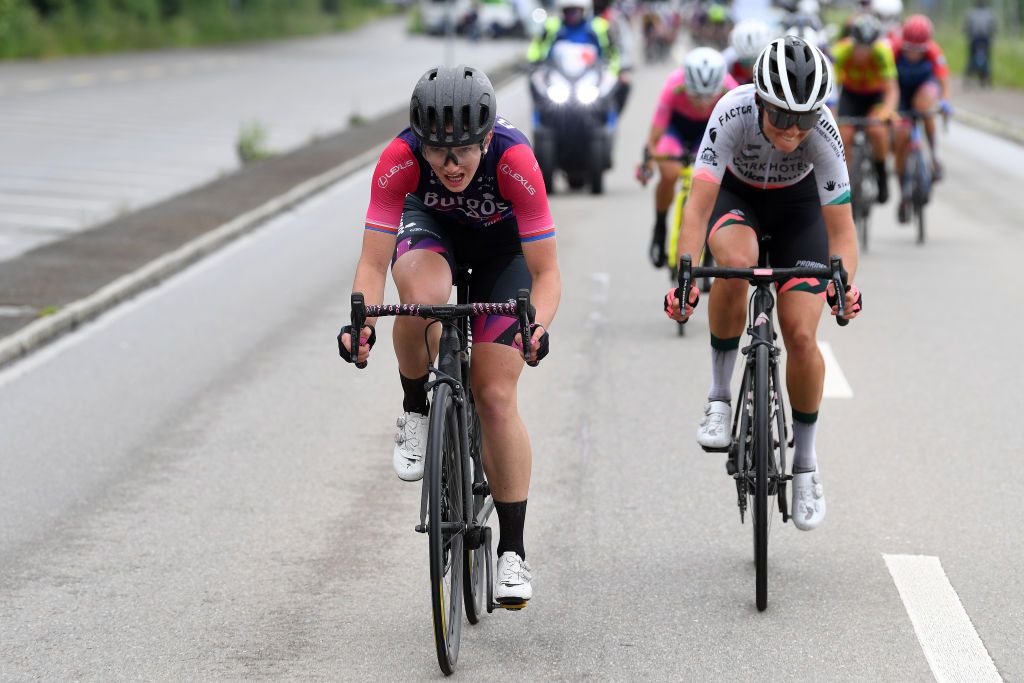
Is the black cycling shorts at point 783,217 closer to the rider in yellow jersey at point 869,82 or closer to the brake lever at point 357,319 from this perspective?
the brake lever at point 357,319

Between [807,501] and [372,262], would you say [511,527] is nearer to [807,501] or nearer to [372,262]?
[372,262]

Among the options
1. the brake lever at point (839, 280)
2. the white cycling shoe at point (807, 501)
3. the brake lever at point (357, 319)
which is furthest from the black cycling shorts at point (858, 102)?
the brake lever at point (357, 319)

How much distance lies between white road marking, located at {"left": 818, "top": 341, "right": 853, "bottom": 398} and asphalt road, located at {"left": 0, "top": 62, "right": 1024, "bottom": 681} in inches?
1.8

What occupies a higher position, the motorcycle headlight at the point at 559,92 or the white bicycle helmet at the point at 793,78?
the white bicycle helmet at the point at 793,78

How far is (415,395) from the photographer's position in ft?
18.2

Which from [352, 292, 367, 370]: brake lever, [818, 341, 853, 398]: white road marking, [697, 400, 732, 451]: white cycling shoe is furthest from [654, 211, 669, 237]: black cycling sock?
[352, 292, 367, 370]: brake lever

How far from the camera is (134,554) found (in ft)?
21.0

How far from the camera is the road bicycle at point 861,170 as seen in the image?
566 inches

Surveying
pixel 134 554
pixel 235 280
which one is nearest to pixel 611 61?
pixel 235 280

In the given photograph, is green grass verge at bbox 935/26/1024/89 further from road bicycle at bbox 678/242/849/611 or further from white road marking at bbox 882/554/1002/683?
road bicycle at bbox 678/242/849/611

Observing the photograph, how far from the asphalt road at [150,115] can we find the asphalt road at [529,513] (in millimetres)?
5133

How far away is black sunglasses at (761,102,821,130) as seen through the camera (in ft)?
19.1

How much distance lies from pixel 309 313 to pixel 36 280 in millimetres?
2178

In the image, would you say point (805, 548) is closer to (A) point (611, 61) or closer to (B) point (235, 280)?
(B) point (235, 280)
